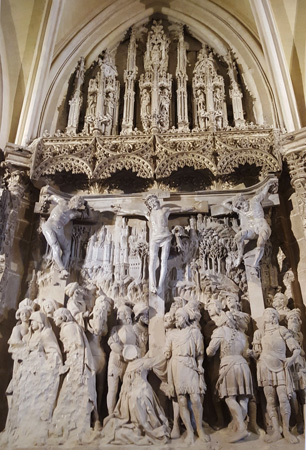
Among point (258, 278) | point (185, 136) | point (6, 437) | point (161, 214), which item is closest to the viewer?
point (6, 437)

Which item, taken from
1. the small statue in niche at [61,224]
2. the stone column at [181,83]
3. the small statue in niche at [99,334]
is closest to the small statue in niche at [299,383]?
the small statue in niche at [99,334]

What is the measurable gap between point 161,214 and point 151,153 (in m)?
1.25

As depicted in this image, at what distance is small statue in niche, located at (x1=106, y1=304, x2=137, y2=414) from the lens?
20.6 ft

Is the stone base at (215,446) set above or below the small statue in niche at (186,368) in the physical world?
below

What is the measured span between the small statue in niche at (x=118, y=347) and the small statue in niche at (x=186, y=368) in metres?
0.63

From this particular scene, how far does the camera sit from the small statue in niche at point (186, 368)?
19.4ft

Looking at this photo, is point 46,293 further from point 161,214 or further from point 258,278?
point 258,278

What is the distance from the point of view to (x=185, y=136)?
835 cm

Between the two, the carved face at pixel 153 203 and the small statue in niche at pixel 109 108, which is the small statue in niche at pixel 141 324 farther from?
the small statue in niche at pixel 109 108

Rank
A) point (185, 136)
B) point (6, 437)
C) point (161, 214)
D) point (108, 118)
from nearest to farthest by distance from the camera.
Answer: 1. point (6, 437)
2. point (161, 214)
3. point (185, 136)
4. point (108, 118)

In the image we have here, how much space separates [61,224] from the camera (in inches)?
300

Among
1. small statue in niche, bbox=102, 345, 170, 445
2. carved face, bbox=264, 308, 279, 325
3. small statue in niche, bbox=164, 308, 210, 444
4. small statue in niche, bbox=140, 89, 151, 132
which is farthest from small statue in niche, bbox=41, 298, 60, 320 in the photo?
small statue in niche, bbox=140, 89, 151, 132

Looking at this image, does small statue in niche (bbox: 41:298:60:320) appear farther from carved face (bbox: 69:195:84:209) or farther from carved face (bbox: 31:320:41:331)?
carved face (bbox: 69:195:84:209)

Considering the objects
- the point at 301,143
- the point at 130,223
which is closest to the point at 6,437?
the point at 130,223
